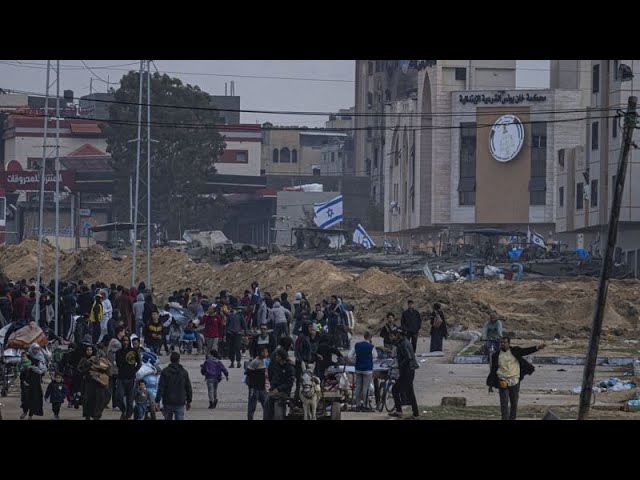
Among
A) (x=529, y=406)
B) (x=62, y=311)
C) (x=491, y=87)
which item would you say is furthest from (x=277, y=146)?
(x=529, y=406)

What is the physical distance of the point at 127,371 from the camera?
2211 centimetres

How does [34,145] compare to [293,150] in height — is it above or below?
below

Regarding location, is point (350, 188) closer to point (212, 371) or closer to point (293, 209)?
point (293, 209)

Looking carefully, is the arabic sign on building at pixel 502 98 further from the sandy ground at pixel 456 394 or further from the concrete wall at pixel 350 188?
the sandy ground at pixel 456 394

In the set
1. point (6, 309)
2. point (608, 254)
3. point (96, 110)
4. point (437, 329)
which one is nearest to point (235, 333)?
point (437, 329)

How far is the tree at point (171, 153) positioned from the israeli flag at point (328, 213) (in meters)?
10.6

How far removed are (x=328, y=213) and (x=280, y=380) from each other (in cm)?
7060

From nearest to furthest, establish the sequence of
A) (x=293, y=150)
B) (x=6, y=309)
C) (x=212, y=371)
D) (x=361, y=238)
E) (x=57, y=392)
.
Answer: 1. (x=57, y=392)
2. (x=212, y=371)
3. (x=6, y=309)
4. (x=361, y=238)
5. (x=293, y=150)

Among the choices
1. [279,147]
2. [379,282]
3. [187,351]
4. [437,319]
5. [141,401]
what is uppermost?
[279,147]

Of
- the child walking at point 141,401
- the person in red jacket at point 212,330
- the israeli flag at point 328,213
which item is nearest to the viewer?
the child walking at point 141,401

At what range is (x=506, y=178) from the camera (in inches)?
3546

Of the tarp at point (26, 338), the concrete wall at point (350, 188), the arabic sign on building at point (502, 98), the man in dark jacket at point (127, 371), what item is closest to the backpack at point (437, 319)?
the tarp at point (26, 338)

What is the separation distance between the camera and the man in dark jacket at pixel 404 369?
2258 cm
